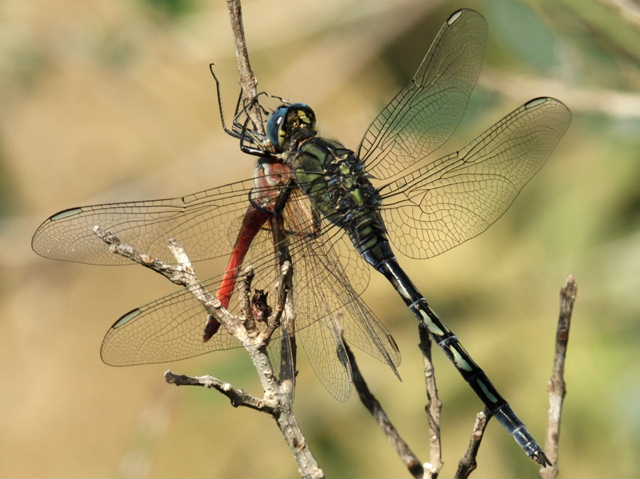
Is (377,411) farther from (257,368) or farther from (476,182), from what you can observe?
(476,182)

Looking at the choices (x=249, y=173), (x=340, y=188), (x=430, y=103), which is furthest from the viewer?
(x=249, y=173)

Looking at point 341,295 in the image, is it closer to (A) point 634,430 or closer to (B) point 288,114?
(B) point 288,114

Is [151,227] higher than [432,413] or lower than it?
higher

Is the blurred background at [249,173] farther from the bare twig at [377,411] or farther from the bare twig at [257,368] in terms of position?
the bare twig at [257,368]

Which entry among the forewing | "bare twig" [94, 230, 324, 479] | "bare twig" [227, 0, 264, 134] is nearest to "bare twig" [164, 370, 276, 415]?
"bare twig" [94, 230, 324, 479]

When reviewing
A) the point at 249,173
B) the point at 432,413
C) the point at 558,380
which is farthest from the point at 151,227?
the point at 249,173

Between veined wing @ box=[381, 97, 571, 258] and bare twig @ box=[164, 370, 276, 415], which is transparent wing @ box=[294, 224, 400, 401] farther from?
bare twig @ box=[164, 370, 276, 415]

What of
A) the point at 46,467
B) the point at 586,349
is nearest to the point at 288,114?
the point at 586,349
